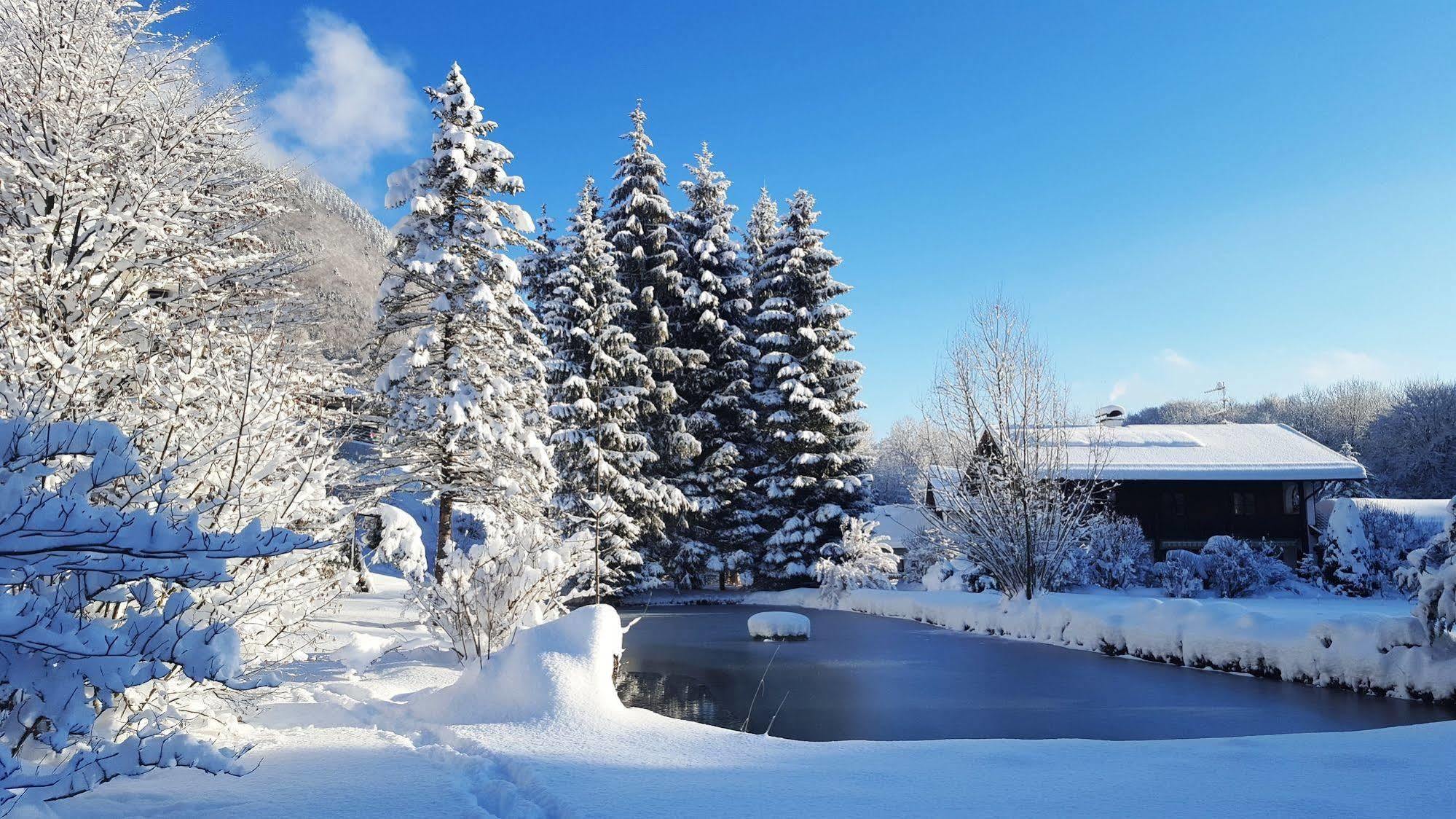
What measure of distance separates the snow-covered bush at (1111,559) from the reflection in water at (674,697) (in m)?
12.9

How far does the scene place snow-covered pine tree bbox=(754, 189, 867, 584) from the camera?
28344 mm

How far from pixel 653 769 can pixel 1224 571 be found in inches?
737

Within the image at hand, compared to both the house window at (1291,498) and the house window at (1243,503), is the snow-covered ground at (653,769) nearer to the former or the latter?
the house window at (1243,503)

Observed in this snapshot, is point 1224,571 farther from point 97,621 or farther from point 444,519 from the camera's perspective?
point 97,621

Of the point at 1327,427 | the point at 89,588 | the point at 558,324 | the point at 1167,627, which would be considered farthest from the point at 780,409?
the point at 1327,427

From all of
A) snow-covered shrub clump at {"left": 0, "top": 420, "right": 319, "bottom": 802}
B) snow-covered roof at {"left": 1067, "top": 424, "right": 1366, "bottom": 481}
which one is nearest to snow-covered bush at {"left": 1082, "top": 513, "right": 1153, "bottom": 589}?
snow-covered roof at {"left": 1067, "top": 424, "right": 1366, "bottom": 481}

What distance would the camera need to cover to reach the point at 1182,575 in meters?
19.3

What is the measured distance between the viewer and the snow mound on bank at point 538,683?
6.68 metres

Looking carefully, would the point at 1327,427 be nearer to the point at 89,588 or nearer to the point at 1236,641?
the point at 1236,641

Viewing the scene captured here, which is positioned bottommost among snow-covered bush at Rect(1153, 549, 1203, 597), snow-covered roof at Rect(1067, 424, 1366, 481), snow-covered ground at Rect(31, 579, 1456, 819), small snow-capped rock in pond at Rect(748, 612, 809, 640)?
small snow-capped rock in pond at Rect(748, 612, 809, 640)

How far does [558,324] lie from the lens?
2734 cm

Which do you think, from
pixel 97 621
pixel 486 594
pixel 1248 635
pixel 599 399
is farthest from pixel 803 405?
pixel 97 621

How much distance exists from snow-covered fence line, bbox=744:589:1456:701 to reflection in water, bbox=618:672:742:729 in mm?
6902

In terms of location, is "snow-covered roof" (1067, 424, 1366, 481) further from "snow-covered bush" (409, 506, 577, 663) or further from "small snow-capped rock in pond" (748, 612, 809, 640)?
"snow-covered bush" (409, 506, 577, 663)
